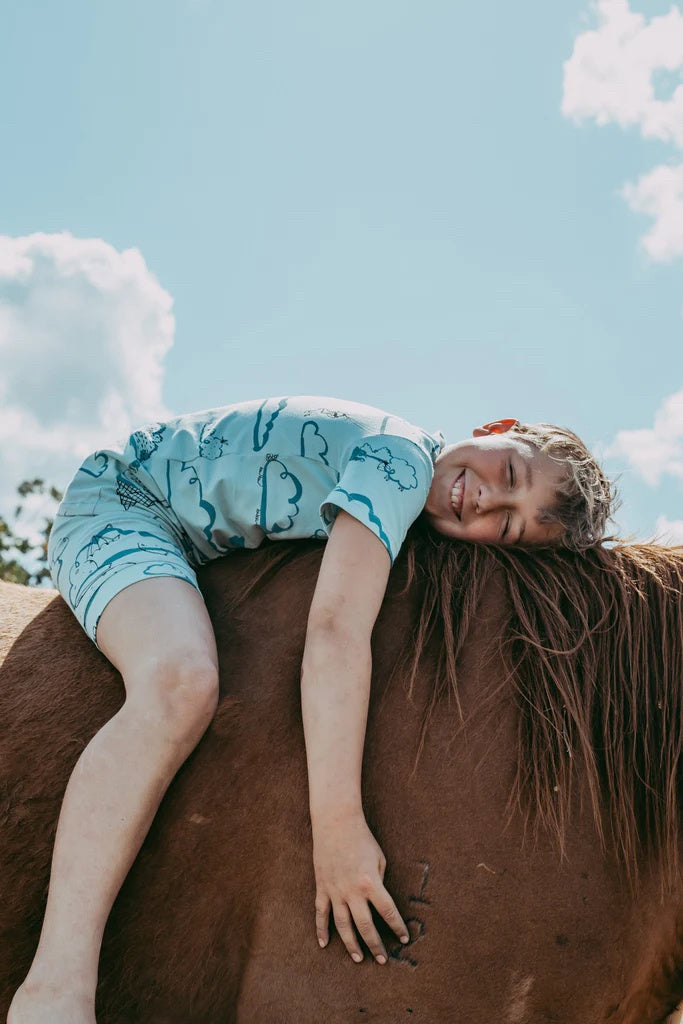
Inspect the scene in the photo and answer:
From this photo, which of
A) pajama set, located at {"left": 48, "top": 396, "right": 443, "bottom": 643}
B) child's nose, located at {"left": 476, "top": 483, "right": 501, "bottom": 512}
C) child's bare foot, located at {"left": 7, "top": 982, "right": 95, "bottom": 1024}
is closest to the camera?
child's bare foot, located at {"left": 7, "top": 982, "right": 95, "bottom": 1024}

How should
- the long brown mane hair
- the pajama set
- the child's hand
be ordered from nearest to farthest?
the child's hand → the long brown mane hair → the pajama set

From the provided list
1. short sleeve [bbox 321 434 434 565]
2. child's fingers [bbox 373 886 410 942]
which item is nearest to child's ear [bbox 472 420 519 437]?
short sleeve [bbox 321 434 434 565]

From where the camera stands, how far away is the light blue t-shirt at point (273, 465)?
6.21 ft

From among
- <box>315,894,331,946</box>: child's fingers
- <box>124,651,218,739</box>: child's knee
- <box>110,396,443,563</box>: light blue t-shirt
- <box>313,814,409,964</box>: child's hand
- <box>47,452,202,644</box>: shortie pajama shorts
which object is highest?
<box>110,396,443,563</box>: light blue t-shirt

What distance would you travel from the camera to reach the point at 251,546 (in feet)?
6.72

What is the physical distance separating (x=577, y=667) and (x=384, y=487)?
59 cm

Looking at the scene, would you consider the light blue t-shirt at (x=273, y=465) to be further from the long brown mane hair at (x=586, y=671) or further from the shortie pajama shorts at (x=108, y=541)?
the long brown mane hair at (x=586, y=671)

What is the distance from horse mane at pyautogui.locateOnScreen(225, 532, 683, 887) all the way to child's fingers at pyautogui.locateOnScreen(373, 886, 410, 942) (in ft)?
0.97

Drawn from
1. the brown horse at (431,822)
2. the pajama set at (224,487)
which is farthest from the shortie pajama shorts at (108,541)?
the brown horse at (431,822)

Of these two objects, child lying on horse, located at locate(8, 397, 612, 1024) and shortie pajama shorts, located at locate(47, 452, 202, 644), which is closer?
child lying on horse, located at locate(8, 397, 612, 1024)

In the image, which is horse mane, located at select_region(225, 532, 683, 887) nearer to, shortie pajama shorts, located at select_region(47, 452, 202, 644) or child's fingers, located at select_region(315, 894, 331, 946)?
shortie pajama shorts, located at select_region(47, 452, 202, 644)

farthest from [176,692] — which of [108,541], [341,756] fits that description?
[108,541]

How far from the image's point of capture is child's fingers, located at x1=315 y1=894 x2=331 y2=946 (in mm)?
1558

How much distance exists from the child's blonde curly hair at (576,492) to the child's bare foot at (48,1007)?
1.36 meters
